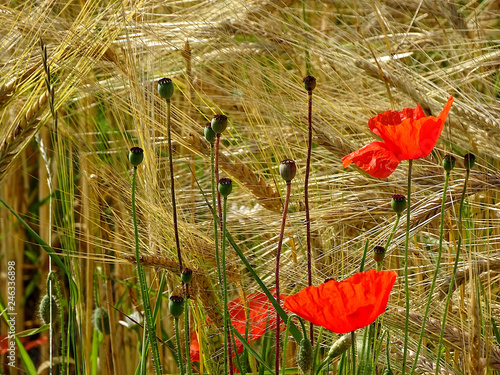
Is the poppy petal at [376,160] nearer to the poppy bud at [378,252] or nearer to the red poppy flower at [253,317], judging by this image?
the poppy bud at [378,252]

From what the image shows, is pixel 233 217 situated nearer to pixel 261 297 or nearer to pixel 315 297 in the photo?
pixel 261 297

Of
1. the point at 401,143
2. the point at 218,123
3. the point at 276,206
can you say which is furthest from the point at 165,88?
the point at 276,206

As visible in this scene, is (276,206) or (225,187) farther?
(276,206)

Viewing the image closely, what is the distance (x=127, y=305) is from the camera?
1.51m

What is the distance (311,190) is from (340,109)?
135mm

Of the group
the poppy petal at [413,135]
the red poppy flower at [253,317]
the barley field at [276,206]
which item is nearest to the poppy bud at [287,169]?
the barley field at [276,206]

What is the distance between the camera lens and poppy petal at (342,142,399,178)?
2.15 feet

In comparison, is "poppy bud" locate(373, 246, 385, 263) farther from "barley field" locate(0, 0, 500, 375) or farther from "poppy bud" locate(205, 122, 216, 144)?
"poppy bud" locate(205, 122, 216, 144)

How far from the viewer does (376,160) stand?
2.16 feet

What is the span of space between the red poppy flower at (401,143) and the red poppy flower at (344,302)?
15 centimetres

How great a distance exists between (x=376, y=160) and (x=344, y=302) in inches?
7.6

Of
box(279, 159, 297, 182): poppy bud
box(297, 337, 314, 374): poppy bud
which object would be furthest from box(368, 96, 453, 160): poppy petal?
box(297, 337, 314, 374): poppy bud

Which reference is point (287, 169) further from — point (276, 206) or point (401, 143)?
point (276, 206)

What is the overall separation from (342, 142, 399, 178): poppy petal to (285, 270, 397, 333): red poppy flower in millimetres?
161
